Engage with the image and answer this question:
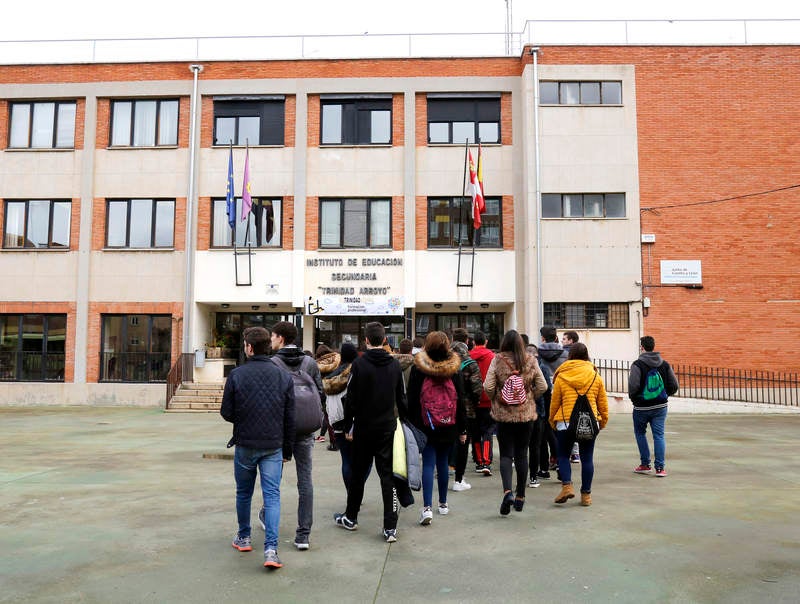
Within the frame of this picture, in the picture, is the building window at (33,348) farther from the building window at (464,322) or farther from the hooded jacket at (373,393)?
the hooded jacket at (373,393)

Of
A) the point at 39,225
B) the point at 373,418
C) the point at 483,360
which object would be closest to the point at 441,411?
the point at 373,418

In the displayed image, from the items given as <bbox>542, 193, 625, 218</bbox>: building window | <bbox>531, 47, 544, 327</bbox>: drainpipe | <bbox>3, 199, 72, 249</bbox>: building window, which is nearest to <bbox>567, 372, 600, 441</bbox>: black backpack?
<bbox>531, 47, 544, 327</bbox>: drainpipe

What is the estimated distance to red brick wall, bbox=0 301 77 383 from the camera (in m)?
21.4

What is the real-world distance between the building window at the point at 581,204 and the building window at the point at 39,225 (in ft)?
50.9

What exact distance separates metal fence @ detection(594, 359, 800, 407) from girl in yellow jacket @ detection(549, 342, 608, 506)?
42.0 feet

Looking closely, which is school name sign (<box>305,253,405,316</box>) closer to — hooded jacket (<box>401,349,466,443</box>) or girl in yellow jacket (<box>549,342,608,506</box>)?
girl in yellow jacket (<box>549,342,608,506</box>)

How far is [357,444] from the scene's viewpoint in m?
6.00

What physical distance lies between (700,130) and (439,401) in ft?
58.0

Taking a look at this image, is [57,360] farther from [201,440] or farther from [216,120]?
[201,440]

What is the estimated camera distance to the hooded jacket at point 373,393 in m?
5.98

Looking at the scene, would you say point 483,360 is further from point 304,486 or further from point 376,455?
point 304,486

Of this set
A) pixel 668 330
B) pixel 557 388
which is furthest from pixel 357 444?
pixel 668 330

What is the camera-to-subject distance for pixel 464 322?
2239 cm

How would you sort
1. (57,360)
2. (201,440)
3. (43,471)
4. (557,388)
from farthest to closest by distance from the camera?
(57,360), (201,440), (43,471), (557,388)
